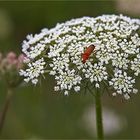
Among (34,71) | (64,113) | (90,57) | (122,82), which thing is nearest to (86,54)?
(90,57)

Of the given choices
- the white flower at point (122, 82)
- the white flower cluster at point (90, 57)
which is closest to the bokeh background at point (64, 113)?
the white flower cluster at point (90, 57)

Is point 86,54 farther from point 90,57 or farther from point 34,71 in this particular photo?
point 34,71

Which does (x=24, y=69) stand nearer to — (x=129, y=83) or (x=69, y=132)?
(x=129, y=83)

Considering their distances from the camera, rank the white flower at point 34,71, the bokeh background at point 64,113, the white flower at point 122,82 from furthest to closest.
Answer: the bokeh background at point 64,113, the white flower at point 34,71, the white flower at point 122,82

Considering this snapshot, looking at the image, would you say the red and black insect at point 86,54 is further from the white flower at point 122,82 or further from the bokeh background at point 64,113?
the bokeh background at point 64,113

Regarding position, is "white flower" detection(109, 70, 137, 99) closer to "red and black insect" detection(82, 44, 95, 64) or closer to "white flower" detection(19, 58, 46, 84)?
"red and black insect" detection(82, 44, 95, 64)

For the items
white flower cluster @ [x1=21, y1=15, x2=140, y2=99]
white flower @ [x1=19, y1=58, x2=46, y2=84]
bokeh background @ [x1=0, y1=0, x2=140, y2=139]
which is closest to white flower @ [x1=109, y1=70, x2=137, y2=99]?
white flower cluster @ [x1=21, y1=15, x2=140, y2=99]

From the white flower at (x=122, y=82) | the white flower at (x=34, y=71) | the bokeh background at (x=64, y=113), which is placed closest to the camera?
the white flower at (x=122, y=82)

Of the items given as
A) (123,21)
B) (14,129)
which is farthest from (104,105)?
(123,21)
